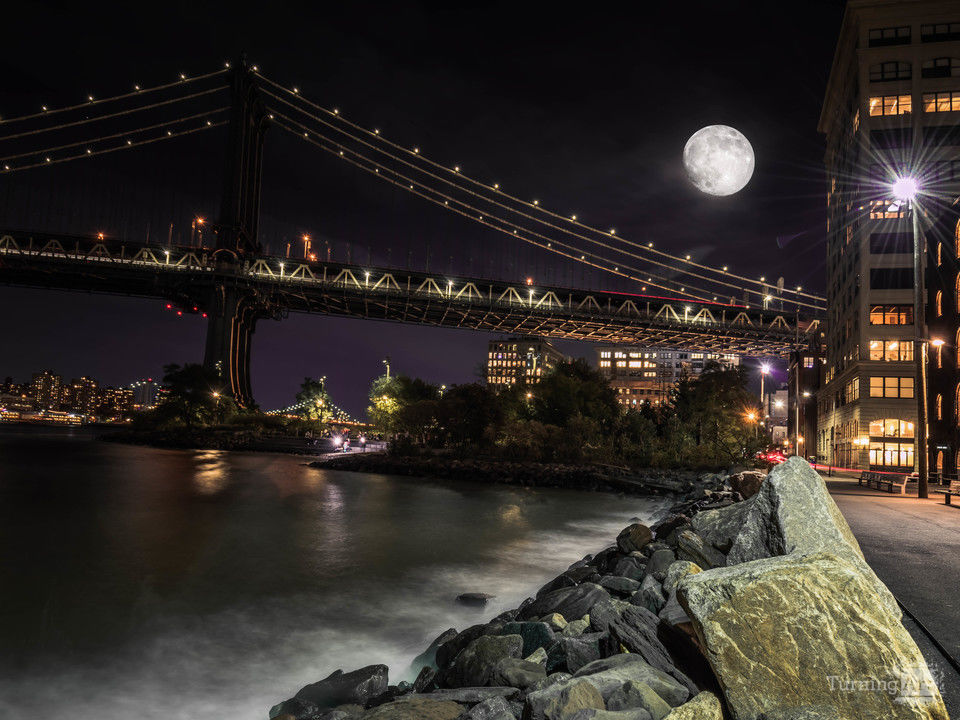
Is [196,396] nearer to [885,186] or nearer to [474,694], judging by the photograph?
A: [885,186]

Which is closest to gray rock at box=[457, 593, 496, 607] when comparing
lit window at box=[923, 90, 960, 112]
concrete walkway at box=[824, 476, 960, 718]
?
concrete walkway at box=[824, 476, 960, 718]

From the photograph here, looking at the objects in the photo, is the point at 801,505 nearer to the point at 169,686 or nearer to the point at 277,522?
the point at 169,686

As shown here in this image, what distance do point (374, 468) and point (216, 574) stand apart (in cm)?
2966

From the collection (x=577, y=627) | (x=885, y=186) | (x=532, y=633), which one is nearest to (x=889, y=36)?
(x=885, y=186)

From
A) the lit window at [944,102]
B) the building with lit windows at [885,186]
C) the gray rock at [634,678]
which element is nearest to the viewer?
the gray rock at [634,678]

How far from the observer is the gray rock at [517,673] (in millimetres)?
5078

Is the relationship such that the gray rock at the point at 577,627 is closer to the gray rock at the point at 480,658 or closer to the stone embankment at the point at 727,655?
the stone embankment at the point at 727,655

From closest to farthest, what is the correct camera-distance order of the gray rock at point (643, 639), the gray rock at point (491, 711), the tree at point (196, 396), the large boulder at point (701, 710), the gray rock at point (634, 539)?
the large boulder at point (701, 710) < the gray rock at point (491, 711) < the gray rock at point (643, 639) < the gray rock at point (634, 539) < the tree at point (196, 396)

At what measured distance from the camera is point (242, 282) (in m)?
76.9

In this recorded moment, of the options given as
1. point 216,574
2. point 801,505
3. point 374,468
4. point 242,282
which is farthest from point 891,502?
point 242,282

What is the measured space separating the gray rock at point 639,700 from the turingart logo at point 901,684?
3.42 ft

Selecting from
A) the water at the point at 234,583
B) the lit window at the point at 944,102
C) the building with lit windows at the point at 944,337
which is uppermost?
the lit window at the point at 944,102

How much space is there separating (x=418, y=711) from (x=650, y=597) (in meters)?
3.34

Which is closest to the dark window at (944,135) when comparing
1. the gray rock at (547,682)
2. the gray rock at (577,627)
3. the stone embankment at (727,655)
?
the stone embankment at (727,655)
